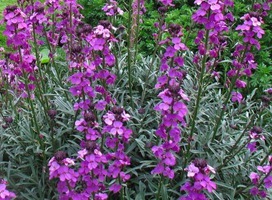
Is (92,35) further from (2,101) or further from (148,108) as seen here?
(2,101)

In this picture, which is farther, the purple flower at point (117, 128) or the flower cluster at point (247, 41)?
the flower cluster at point (247, 41)

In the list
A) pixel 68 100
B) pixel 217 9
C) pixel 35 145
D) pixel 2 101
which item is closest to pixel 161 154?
pixel 217 9

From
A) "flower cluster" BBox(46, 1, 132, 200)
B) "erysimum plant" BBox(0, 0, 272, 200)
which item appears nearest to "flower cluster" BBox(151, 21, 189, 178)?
"erysimum plant" BBox(0, 0, 272, 200)

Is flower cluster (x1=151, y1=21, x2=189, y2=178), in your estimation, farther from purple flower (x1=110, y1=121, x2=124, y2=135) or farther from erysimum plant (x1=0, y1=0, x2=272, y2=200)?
purple flower (x1=110, y1=121, x2=124, y2=135)

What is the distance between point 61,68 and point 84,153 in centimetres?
314

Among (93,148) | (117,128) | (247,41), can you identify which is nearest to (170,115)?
(117,128)

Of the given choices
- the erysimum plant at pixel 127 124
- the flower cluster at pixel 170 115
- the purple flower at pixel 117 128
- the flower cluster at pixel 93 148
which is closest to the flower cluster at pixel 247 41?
the erysimum plant at pixel 127 124

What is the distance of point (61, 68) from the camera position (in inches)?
211

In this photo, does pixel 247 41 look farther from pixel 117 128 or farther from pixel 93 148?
pixel 93 148

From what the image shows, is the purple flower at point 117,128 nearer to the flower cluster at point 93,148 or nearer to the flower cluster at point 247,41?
the flower cluster at point 93,148

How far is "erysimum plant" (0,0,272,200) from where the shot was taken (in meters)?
2.55

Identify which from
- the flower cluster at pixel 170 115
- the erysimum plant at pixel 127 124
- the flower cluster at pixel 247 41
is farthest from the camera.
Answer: the flower cluster at pixel 247 41

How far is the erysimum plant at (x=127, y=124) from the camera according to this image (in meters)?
2.55

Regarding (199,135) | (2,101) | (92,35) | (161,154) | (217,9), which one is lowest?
(2,101)
